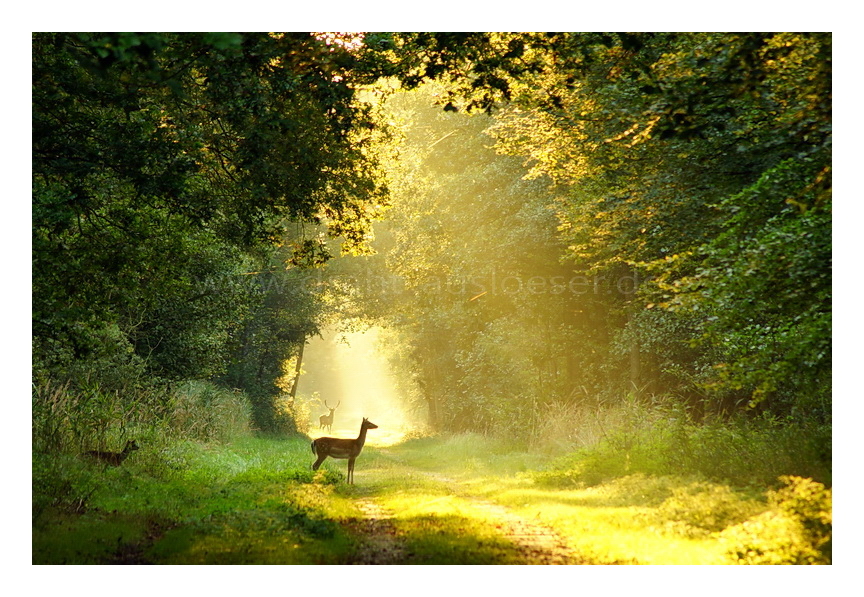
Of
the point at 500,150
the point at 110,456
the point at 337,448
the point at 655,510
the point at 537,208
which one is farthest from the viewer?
the point at 537,208

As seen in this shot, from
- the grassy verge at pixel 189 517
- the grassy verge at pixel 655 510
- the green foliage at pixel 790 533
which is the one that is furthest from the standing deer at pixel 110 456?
the green foliage at pixel 790 533

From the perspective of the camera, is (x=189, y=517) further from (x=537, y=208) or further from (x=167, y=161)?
(x=537, y=208)

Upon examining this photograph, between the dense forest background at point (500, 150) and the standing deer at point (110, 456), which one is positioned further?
the standing deer at point (110, 456)

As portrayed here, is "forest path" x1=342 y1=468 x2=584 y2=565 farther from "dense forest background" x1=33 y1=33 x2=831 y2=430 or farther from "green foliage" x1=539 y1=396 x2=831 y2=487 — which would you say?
"dense forest background" x1=33 y1=33 x2=831 y2=430

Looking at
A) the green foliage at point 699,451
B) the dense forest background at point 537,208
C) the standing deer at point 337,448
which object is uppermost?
the dense forest background at point 537,208

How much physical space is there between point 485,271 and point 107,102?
1640 centimetres

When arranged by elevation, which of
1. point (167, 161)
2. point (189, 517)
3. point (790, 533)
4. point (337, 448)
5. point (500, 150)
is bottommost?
point (337, 448)

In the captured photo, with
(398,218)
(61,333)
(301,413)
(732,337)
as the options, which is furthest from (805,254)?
(301,413)

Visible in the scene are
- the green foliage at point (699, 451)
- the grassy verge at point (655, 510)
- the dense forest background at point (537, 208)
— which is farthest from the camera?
the green foliage at point (699, 451)

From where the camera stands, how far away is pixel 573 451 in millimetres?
17938

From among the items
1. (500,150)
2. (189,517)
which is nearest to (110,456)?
(189,517)

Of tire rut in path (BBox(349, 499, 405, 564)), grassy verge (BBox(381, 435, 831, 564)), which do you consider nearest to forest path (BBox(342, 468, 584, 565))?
tire rut in path (BBox(349, 499, 405, 564))

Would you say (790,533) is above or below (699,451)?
above

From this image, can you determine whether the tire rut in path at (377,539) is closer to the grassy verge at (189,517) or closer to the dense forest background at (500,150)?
the grassy verge at (189,517)
